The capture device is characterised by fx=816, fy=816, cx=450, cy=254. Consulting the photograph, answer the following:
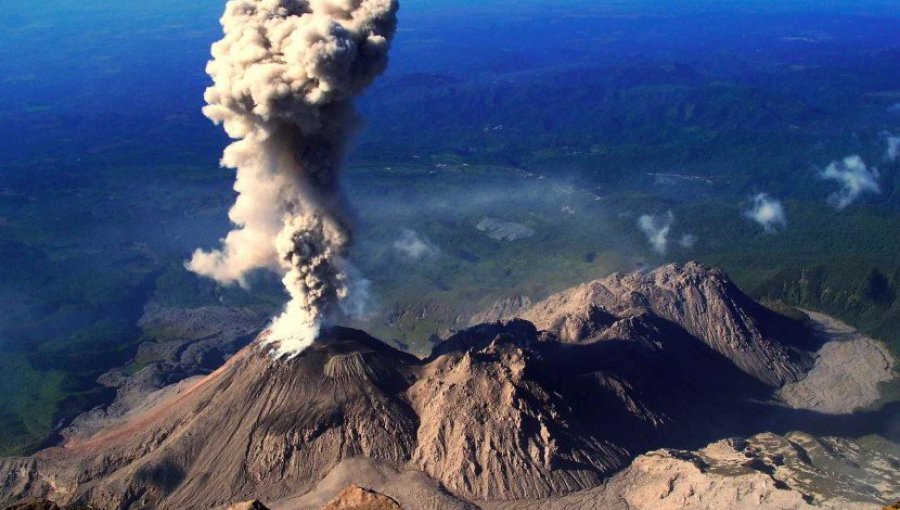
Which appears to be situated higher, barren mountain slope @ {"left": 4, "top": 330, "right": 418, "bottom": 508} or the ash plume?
the ash plume

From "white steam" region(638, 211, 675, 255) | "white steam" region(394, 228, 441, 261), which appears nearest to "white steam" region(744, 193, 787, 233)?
"white steam" region(638, 211, 675, 255)

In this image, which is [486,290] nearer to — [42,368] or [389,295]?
[389,295]

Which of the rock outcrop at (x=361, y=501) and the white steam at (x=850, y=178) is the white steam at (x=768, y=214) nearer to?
the white steam at (x=850, y=178)

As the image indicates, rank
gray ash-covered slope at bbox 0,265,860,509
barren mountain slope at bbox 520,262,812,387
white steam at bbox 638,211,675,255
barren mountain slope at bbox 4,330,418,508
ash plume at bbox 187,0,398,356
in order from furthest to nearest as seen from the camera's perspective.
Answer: white steam at bbox 638,211,675,255 → barren mountain slope at bbox 520,262,812,387 → gray ash-covered slope at bbox 0,265,860,509 → barren mountain slope at bbox 4,330,418,508 → ash plume at bbox 187,0,398,356

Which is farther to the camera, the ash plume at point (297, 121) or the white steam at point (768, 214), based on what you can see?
the white steam at point (768, 214)

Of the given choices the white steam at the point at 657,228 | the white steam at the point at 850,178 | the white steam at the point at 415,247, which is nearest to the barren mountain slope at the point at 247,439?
the white steam at the point at 415,247

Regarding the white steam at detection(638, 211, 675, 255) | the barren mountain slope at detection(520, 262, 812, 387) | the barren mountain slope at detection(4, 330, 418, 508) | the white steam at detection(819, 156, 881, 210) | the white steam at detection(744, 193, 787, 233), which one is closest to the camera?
the barren mountain slope at detection(4, 330, 418, 508)

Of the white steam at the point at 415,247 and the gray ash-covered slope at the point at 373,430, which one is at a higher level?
the gray ash-covered slope at the point at 373,430

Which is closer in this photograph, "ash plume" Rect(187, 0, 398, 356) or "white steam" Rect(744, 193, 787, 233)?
"ash plume" Rect(187, 0, 398, 356)

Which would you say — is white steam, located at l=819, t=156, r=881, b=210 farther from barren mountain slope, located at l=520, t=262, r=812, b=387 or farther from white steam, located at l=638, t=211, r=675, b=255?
barren mountain slope, located at l=520, t=262, r=812, b=387
